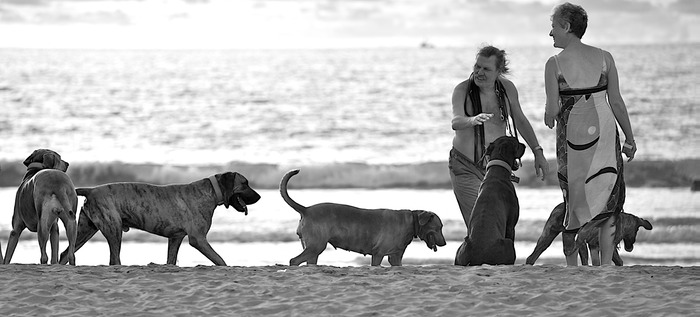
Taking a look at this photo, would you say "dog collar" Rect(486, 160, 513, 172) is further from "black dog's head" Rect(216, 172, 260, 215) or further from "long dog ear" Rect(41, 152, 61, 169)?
"long dog ear" Rect(41, 152, 61, 169)

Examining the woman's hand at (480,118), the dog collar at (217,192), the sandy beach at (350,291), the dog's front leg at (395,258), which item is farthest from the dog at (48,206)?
the woman's hand at (480,118)

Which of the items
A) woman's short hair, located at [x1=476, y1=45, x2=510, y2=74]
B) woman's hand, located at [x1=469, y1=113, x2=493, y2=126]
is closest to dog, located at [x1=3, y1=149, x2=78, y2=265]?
woman's hand, located at [x1=469, y1=113, x2=493, y2=126]

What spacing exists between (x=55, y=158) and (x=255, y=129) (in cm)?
2095

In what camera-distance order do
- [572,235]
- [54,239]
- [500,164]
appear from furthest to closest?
[54,239] < [572,235] < [500,164]

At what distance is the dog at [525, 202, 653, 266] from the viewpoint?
653 centimetres

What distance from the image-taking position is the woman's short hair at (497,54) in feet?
21.6

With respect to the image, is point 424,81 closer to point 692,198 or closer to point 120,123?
point 120,123

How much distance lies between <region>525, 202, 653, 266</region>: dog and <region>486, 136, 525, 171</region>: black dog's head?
21.7 inches

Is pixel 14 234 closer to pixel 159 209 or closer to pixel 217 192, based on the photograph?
pixel 159 209

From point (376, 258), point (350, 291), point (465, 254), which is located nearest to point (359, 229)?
point (376, 258)

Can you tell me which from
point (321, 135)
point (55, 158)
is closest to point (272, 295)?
point (55, 158)

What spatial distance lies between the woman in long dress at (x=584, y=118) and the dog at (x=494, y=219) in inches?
14.1

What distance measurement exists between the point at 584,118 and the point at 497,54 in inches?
30.1

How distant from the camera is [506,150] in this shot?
6.43 metres
